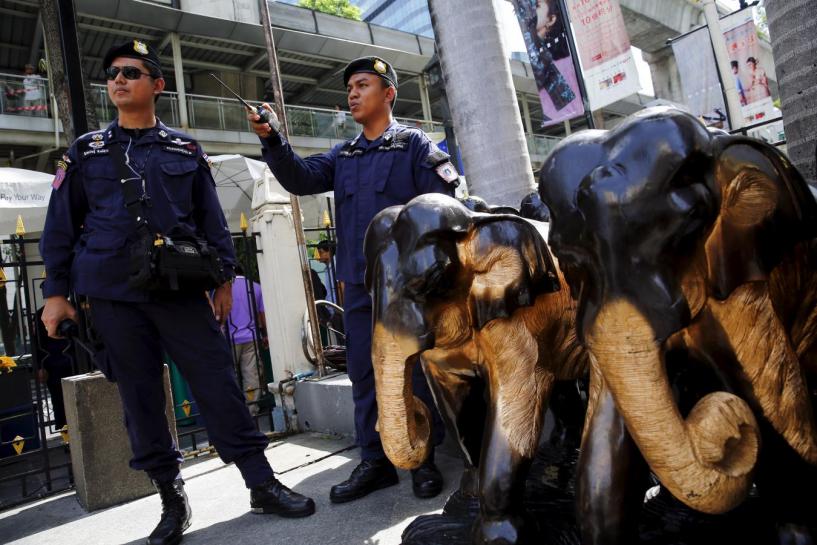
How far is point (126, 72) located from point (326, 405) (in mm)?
2281

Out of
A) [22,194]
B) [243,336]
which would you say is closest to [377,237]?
[243,336]

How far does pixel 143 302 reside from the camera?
2369mm

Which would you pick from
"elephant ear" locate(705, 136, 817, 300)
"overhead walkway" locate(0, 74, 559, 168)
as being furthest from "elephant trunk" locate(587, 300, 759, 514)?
"overhead walkway" locate(0, 74, 559, 168)

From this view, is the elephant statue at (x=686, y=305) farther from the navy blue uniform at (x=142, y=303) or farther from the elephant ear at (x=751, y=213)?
the navy blue uniform at (x=142, y=303)

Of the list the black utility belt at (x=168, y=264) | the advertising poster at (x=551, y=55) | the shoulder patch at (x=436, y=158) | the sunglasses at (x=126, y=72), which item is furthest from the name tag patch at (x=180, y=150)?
the advertising poster at (x=551, y=55)

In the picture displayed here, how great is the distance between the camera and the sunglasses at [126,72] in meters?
2.48

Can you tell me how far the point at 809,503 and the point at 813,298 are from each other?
0.38 meters

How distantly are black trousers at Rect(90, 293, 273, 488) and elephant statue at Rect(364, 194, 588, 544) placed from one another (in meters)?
1.19

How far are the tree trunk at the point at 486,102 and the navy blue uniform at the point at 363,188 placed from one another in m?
0.58

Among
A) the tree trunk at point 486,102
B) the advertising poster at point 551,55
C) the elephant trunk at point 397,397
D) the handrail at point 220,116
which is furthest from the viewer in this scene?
the handrail at point 220,116

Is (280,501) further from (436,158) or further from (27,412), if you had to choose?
(27,412)

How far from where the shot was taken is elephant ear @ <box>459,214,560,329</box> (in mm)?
1399

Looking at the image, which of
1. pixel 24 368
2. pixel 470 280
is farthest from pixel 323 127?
pixel 470 280

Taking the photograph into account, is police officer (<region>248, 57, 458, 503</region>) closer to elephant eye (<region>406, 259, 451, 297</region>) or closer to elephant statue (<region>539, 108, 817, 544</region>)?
elephant eye (<region>406, 259, 451, 297</region>)
